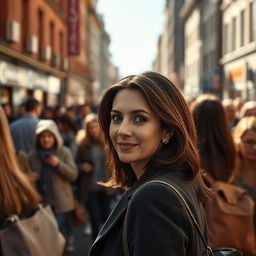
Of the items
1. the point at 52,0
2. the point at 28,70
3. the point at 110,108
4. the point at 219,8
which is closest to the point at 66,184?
the point at 110,108

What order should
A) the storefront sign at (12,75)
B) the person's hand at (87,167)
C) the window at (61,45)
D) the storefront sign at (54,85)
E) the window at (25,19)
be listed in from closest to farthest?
1. the person's hand at (87,167)
2. the storefront sign at (12,75)
3. the window at (25,19)
4. the storefront sign at (54,85)
5. the window at (61,45)

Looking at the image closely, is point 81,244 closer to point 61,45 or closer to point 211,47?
point 61,45

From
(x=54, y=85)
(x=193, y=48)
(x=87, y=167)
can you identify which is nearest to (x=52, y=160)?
(x=87, y=167)

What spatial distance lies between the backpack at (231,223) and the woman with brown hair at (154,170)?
1.37m

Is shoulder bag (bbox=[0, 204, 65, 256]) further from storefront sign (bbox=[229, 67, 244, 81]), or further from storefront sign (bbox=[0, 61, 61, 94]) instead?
storefront sign (bbox=[229, 67, 244, 81])

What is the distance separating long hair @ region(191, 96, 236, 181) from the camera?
366 centimetres

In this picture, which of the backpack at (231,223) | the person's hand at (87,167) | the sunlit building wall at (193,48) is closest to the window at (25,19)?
the person's hand at (87,167)

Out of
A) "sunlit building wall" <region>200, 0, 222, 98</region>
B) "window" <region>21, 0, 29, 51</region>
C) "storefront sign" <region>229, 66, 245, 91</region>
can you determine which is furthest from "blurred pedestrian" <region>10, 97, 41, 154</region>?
"sunlit building wall" <region>200, 0, 222, 98</region>

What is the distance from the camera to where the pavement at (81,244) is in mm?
6496

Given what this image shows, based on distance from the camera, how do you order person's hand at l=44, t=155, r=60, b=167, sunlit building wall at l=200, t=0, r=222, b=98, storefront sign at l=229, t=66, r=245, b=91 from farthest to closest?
sunlit building wall at l=200, t=0, r=222, b=98
storefront sign at l=229, t=66, r=245, b=91
person's hand at l=44, t=155, r=60, b=167

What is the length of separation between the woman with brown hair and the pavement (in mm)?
4700

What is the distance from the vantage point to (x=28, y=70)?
1877 centimetres

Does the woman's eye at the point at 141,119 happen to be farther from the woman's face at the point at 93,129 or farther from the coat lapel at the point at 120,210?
the woman's face at the point at 93,129

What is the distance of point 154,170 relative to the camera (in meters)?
1.85
